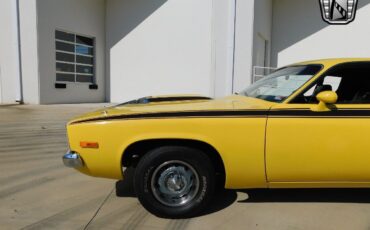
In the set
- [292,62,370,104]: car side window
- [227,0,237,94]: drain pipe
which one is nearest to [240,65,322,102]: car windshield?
[292,62,370,104]: car side window

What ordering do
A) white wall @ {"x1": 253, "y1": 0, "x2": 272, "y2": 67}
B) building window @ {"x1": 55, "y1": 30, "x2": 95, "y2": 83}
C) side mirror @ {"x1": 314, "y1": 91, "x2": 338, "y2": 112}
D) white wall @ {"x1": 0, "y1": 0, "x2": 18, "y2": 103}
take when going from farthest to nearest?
white wall @ {"x1": 253, "y1": 0, "x2": 272, "y2": 67}, building window @ {"x1": 55, "y1": 30, "x2": 95, "y2": 83}, white wall @ {"x1": 0, "y1": 0, "x2": 18, "y2": 103}, side mirror @ {"x1": 314, "y1": 91, "x2": 338, "y2": 112}

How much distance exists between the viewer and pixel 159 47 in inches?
589

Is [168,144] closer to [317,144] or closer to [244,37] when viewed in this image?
[317,144]

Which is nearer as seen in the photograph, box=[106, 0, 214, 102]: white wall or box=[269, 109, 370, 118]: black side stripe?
box=[269, 109, 370, 118]: black side stripe

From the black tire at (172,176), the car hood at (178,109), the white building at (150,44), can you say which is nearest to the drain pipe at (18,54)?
the white building at (150,44)

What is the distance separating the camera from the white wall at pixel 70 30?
494 inches

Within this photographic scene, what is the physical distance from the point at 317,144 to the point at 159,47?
12.3 m

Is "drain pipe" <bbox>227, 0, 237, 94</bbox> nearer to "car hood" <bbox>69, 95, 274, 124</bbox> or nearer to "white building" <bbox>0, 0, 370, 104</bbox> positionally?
"white building" <bbox>0, 0, 370, 104</bbox>

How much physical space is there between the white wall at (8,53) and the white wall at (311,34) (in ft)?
36.5

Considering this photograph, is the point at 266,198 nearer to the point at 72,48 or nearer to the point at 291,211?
the point at 291,211

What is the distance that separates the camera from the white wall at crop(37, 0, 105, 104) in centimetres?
1255

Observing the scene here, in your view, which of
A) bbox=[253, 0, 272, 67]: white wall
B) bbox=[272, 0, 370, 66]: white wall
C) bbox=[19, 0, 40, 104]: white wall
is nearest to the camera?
bbox=[19, 0, 40, 104]: white wall

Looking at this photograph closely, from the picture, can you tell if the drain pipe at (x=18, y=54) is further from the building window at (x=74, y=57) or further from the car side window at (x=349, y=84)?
the car side window at (x=349, y=84)

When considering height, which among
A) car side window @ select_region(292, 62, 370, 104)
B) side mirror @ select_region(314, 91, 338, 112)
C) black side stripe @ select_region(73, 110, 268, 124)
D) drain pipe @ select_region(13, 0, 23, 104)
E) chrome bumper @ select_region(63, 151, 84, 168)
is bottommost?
chrome bumper @ select_region(63, 151, 84, 168)
